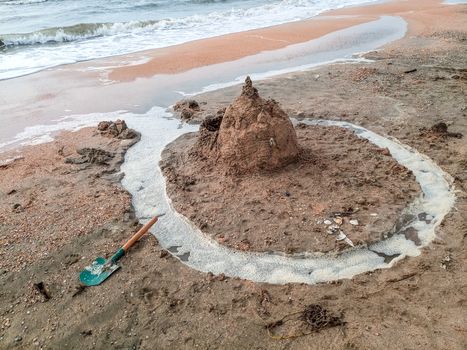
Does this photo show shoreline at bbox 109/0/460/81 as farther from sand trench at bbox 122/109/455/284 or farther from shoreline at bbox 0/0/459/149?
sand trench at bbox 122/109/455/284

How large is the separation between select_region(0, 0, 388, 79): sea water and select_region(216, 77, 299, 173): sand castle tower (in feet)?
28.2

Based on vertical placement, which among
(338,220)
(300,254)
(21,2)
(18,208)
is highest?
(21,2)

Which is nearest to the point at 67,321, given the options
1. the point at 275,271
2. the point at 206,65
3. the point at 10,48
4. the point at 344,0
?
the point at 275,271

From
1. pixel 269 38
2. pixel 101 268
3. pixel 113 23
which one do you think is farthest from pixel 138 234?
pixel 113 23

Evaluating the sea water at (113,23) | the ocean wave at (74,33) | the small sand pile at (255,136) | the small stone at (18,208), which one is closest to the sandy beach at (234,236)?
the small stone at (18,208)

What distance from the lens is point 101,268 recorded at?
3814mm

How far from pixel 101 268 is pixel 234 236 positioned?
1407 mm

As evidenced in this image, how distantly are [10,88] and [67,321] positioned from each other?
8244 millimetres

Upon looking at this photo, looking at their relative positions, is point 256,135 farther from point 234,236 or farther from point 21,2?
point 21,2

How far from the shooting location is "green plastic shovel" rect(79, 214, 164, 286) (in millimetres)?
3684

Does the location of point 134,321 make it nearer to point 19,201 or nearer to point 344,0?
point 19,201

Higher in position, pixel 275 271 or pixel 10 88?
pixel 10 88

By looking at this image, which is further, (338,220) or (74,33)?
(74,33)

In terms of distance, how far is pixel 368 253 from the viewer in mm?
3855
